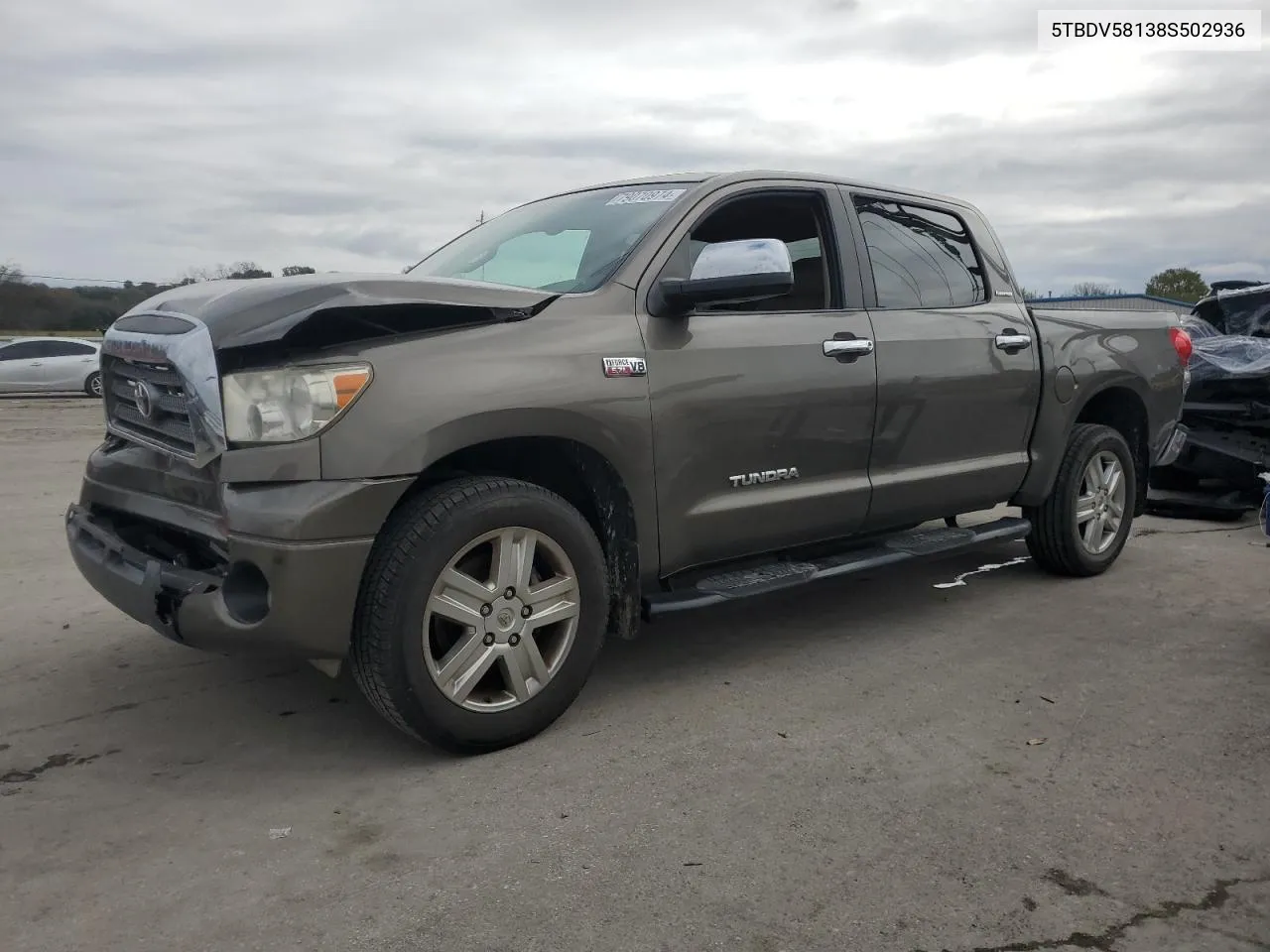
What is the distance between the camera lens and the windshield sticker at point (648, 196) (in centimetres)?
412

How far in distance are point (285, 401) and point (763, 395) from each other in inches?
68.4

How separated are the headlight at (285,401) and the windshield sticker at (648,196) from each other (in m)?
1.59

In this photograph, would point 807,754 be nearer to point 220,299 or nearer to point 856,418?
point 856,418

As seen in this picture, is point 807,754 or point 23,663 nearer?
point 807,754

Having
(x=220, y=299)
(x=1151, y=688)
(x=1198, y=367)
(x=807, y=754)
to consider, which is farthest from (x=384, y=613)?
(x=1198, y=367)

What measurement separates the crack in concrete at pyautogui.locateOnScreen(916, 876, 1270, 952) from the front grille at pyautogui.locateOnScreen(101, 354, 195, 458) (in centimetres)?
247

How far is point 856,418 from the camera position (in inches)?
171

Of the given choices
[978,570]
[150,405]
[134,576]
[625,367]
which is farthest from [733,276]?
[978,570]

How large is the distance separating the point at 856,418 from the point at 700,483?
85 cm

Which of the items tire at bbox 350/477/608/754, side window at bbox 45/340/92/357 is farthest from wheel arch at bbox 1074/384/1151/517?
side window at bbox 45/340/92/357

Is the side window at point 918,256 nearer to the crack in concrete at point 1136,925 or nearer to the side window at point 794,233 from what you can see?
the side window at point 794,233

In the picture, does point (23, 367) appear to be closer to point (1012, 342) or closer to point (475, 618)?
point (1012, 342)

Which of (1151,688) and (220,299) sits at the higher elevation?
(220,299)

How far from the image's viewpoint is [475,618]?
3.27 metres
